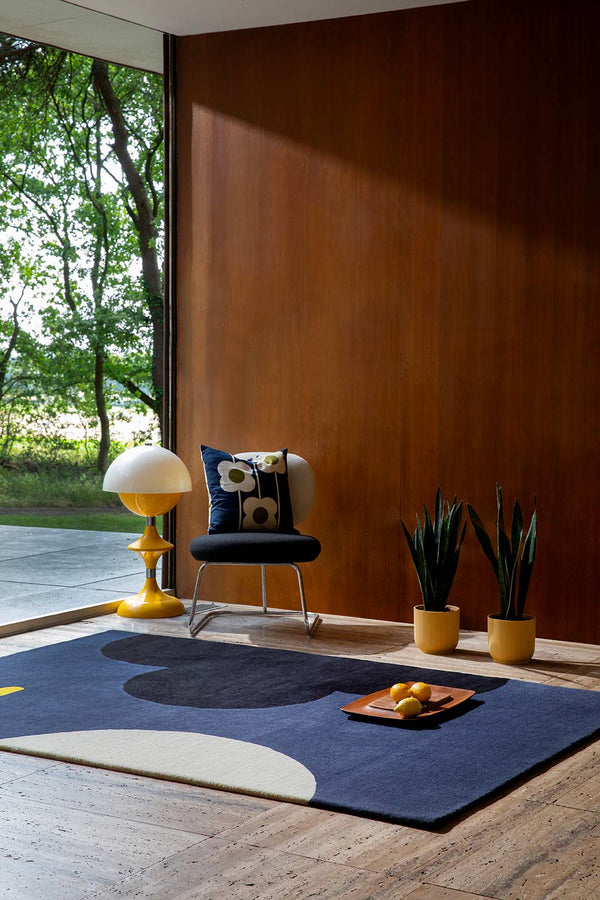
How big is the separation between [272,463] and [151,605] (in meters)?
0.93

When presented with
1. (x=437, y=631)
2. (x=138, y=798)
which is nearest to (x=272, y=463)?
(x=437, y=631)

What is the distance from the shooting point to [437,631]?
459cm

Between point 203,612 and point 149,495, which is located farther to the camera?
point 203,612

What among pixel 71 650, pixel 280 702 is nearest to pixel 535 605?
pixel 280 702

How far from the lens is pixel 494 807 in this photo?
9.27ft

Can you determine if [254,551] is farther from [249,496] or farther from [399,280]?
[399,280]

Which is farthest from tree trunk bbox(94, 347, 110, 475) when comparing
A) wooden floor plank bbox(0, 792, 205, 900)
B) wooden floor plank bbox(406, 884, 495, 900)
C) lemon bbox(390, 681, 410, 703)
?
wooden floor plank bbox(406, 884, 495, 900)

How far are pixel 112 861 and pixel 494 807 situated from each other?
0.99 m

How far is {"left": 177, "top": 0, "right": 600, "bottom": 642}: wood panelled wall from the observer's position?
4848 millimetres

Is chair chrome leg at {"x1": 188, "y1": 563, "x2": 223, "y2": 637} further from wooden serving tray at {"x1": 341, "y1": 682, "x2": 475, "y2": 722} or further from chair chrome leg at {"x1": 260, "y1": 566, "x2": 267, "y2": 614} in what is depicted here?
wooden serving tray at {"x1": 341, "y1": 682, "x2": 475, "y2": 722}

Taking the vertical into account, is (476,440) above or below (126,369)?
below

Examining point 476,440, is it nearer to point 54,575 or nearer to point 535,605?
point 535,605

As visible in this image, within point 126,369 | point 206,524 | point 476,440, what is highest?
point 126,369

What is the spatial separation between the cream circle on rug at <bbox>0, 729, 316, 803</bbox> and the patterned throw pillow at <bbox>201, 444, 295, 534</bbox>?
1790mm
